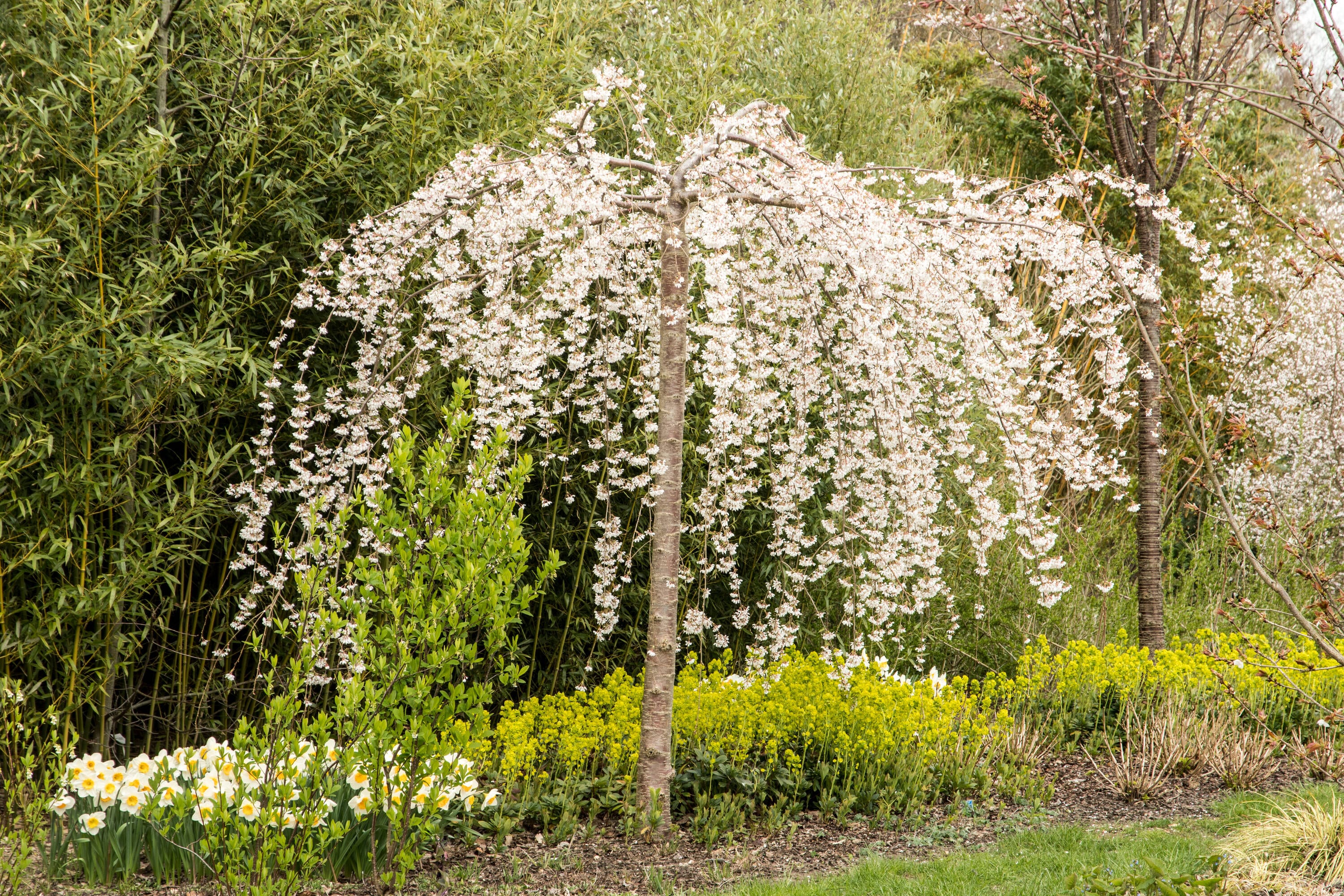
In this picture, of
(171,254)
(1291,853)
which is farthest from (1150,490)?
(171,254)

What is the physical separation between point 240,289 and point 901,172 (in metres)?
4.15

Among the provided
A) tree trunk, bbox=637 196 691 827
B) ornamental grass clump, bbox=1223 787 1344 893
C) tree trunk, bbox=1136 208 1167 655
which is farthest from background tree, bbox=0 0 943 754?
ornamental grass clump, bbox=1223 787 1344 893

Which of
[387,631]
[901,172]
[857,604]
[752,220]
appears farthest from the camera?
[901,172]

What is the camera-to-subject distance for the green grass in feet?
9.55

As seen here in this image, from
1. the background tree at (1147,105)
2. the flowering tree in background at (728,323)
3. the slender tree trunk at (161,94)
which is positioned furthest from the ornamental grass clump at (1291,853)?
the slender tree trunk at (161,94)

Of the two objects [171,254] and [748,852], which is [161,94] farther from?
[748,852]

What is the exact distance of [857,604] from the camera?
364 centimetres

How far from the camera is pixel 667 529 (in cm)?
335

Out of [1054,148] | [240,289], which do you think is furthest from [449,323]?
[1054,148]

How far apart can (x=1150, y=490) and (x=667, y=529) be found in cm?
283

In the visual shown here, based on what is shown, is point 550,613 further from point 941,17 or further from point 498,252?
point 941,17

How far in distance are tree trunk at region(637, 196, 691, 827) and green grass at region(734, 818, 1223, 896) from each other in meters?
0.55

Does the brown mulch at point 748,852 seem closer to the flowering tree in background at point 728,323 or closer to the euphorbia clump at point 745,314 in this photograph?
the flowering tree in background at point 728,323

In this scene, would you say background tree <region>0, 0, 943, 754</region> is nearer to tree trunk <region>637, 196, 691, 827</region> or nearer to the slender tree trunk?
the slender tree trunk
